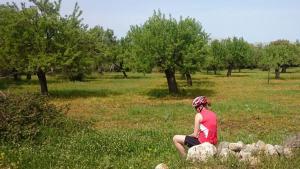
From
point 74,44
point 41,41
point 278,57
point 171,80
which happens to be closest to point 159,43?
point 171,80

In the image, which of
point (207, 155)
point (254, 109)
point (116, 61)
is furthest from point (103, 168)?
point (116, 61)

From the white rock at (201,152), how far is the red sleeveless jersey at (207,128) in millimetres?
540

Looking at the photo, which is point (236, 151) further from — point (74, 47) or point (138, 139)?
point (74, 47)

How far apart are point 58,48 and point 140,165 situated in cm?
2645

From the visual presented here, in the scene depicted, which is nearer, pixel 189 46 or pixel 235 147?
pixel 235 147

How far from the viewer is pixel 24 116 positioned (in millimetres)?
14297

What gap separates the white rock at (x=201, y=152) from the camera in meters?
9.68

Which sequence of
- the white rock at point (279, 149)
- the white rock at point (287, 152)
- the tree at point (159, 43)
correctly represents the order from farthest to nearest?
the tree at point (159, 43), the white rock at point (279, 149), the white rock at point (287, 152)

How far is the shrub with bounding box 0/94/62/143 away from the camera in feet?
43.8

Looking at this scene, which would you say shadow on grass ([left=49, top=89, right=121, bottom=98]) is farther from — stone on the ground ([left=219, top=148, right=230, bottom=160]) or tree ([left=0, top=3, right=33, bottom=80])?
stone on the ground ([left=219, top=148, right=230, bottom=160])

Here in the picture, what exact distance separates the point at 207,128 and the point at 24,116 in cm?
659

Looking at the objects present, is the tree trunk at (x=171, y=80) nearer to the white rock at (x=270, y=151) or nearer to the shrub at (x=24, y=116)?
the shrub at (x=24, y=116)

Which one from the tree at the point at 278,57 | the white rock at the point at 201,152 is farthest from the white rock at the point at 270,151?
the tree at the point at 278,57

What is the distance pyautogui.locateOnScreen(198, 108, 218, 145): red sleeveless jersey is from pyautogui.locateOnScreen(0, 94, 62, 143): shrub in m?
5.60
